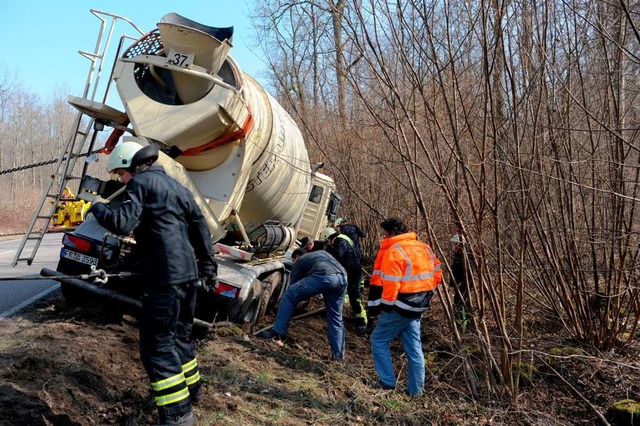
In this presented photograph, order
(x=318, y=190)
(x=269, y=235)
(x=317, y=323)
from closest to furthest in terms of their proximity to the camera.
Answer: (x=269, y=235) → (x=317, y=323) → (x=318, y=190)

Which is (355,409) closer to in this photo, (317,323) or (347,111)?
(317,323)

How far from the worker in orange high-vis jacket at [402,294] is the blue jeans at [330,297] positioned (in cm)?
93

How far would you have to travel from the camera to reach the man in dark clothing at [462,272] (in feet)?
16.1

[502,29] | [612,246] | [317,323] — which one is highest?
[502,29]

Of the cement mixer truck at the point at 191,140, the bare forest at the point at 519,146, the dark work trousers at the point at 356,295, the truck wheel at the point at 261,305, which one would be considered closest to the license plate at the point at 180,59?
the cement mixer truck at the point at 191,140

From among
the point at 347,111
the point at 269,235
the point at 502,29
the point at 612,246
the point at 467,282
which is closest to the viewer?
the point at 502,29

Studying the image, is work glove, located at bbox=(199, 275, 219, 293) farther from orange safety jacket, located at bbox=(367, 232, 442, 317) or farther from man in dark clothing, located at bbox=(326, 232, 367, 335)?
man in dark clothing, located at bbox=(326, 232, 367, 335)

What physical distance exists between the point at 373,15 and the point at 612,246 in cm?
353

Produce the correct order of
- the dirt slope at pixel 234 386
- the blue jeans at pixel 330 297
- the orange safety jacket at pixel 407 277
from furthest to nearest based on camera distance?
the blue jeans at pixel 330 297, the orange safety jacket at pixel 407 277, the dirt slope at pixel 234 386

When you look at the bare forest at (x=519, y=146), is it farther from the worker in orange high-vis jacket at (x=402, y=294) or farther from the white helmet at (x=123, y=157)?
the white helmet at (x=123, y=157)

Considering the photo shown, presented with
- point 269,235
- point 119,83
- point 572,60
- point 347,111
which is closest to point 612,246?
point 572,60

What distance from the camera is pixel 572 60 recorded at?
17.3ft

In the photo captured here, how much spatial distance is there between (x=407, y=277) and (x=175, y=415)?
2434mm

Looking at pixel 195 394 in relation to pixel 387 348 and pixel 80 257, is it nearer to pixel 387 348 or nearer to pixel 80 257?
pixel 387 348
